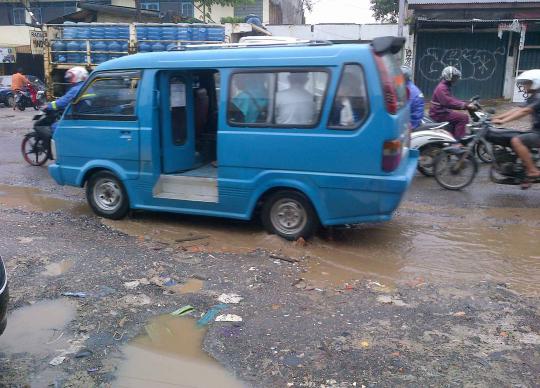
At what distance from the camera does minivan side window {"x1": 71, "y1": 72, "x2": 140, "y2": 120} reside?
634cm

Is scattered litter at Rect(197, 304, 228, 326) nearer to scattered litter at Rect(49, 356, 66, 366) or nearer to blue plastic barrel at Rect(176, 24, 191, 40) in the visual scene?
scattered litter at Rect(49, 356, 66, 366)

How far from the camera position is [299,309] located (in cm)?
433

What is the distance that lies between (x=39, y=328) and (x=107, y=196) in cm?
289

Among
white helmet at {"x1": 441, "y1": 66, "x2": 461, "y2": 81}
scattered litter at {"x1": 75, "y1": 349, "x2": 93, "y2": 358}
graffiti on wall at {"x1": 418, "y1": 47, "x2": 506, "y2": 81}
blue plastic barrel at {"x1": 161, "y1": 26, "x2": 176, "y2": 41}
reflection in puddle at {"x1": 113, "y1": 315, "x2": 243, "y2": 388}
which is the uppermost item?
blue plastic barrel at {"x1": 161, "y1": 26, "x2": 176, "y2": 41}

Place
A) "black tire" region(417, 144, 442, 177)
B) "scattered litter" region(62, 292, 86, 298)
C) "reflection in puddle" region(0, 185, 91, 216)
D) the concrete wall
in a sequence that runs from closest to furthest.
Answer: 1. "scattered litter" region(62, 292, 86, 298)
2. "reflection in puddle" region(0, 185, 91, 216)
3. "black tire" region(417, 144, 442, 177)
4. the concrete wall

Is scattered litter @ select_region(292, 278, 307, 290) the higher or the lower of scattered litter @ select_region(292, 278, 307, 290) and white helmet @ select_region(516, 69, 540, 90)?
the lower

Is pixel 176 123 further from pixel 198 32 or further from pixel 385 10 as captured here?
pixel 385 10

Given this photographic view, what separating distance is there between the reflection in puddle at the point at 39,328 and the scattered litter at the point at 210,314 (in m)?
0.98

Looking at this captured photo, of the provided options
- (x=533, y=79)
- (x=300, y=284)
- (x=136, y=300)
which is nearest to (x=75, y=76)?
(x=136, y=300)

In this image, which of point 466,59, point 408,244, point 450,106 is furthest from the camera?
point 466,59

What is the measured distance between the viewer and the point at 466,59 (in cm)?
2012

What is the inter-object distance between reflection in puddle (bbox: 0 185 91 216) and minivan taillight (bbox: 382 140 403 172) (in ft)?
13.4

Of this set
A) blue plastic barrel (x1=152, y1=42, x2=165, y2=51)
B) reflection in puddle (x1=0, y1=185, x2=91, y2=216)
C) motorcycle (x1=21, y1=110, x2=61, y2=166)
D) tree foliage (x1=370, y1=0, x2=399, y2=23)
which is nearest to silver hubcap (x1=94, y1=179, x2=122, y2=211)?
reflection in puddle (x1=0, y1=185, x2=91, y2=216)

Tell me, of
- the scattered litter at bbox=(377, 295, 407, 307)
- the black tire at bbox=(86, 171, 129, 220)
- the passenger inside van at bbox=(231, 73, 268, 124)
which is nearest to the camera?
the scattered litter at bbox=(377, 295, 407, 307)
